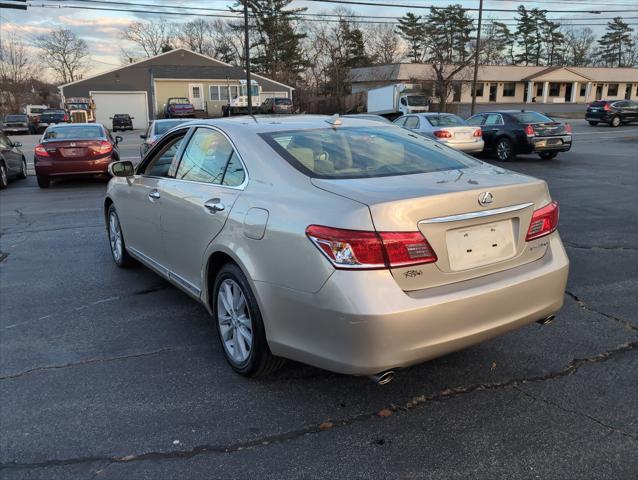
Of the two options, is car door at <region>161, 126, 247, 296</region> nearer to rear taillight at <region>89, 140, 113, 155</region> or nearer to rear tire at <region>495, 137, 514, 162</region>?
rear taillight at <region>89, 140, 113, 155</region>

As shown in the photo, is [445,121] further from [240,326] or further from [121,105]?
[121,105]

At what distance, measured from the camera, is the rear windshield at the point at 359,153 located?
3.34 m

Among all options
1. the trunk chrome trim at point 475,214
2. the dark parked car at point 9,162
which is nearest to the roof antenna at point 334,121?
the trunk chrome trim at point 475,214

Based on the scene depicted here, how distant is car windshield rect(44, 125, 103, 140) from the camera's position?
1291 cm

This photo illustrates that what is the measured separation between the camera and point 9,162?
13383 millimetres

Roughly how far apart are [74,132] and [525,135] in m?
12.3

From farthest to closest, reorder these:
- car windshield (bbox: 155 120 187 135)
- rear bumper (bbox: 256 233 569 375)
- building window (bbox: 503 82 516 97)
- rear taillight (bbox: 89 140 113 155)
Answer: building window (bbox: 503 82 516 97), car windshield (bbox: 155 120 187 135), rear taillight (bbox: 89 140 113 155), rear bumper (bbox: 256 233 569 375)

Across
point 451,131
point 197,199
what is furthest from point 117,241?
point 451,131

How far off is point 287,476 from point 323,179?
1552mm

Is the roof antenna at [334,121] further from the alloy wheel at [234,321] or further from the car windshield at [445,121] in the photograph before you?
the car windshield at [445,121]

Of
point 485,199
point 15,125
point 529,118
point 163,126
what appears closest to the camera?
point 485,199

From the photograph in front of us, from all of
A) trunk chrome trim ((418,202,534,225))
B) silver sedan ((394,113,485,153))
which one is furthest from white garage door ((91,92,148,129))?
trunk chrome trim ((418,202,534,225))

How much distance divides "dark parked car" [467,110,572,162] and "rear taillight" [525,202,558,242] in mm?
13937

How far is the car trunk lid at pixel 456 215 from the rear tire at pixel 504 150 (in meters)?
14.3
